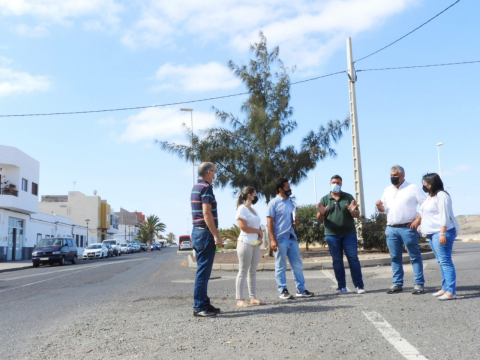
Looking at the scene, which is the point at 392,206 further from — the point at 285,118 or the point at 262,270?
the point at 285,118

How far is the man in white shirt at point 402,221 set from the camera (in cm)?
693

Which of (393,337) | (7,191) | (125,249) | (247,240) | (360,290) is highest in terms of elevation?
(7,191)

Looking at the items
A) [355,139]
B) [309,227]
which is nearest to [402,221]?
[355,139]

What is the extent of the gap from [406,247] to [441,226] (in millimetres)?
676

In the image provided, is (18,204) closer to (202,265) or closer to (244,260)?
(244,260)

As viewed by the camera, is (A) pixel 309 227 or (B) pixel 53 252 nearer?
(A) pixel 309 227

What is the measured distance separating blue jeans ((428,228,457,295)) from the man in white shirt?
1.46ft

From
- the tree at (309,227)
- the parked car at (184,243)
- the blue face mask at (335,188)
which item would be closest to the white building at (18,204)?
the parked car at (184,243)

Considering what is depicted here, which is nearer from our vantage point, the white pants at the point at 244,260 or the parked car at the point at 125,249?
the white pants at the point at 244,260

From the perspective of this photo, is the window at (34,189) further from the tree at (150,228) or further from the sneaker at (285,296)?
the tree at (150,228)

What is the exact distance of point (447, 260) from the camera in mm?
6387

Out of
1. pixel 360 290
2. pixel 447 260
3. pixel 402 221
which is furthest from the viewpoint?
pixel 360 290

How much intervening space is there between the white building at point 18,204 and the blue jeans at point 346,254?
3322 cm

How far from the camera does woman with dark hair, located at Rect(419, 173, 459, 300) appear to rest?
20.6 ft
